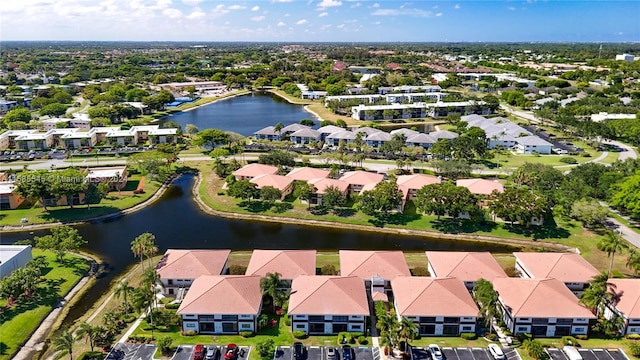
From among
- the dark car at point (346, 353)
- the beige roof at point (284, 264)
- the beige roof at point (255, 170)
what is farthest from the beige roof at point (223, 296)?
the beige roof at point (255, 170)

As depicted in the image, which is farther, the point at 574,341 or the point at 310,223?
the point at 310,223

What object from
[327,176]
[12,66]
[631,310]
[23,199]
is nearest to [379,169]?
[327,176]

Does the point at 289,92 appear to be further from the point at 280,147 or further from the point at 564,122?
the point at 564,122

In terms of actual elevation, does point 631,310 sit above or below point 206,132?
below

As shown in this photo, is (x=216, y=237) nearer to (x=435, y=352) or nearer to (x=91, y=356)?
(x=91, y=356)

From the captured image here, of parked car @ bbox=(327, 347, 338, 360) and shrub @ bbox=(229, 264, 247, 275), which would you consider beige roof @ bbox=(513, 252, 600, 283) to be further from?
Answer: shrub @ bbox=(229, 264, 247, 275)

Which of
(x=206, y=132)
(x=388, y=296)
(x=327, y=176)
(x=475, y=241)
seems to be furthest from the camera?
(x=206, y=132)
